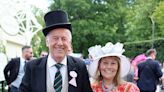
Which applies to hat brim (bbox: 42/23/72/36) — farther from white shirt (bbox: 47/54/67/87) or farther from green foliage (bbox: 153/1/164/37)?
green foliage (bbox: 153/1/164/37)

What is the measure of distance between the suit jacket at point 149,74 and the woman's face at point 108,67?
6.09 m

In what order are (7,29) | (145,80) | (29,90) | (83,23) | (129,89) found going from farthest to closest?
(83,23)
(7,29)
(145,80)
(129,89)
(29,90)

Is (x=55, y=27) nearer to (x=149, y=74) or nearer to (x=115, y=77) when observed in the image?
(x=115, y=77)

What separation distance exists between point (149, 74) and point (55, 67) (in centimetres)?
700

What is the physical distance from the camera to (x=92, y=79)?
168 inches

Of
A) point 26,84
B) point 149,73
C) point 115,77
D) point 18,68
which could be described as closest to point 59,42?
point 26,84

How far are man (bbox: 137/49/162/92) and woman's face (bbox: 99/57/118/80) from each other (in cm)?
609

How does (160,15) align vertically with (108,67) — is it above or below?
above

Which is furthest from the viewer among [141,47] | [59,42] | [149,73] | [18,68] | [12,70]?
[141,47]

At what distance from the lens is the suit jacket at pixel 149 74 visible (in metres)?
10.1

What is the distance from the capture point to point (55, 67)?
3.51 meters

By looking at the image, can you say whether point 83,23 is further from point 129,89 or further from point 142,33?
point 129,89

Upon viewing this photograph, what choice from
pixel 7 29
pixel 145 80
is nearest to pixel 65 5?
pixel 7 29

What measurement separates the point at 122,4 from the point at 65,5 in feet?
24.0
